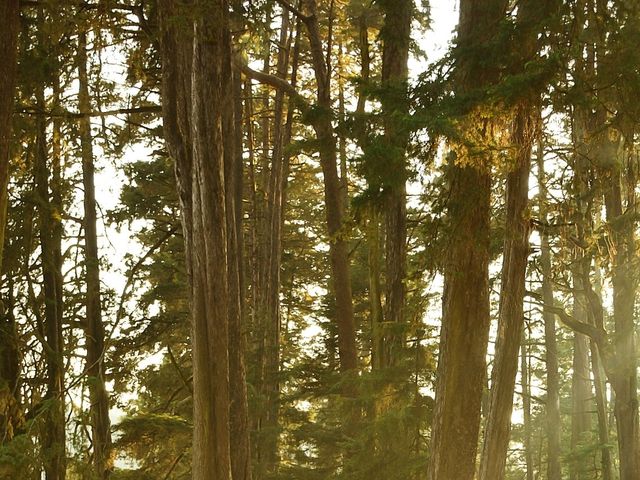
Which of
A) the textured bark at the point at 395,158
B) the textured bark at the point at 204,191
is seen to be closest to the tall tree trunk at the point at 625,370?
the textured bark at the point at 395,158

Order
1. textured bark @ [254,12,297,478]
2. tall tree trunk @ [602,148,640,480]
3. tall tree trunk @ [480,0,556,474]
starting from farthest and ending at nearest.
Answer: textured bark @ [254,12,297,478] < tall tree trunk @ [602,148,640,480] < tall tree trunk @ [480,0,556,474]

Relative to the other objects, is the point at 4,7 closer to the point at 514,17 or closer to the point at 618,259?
the point at 514,17

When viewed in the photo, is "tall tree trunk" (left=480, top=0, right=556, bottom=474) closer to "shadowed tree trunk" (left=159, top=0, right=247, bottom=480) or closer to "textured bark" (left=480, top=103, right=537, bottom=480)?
"textured bark" (left=480, top=103, right=537, bottom=480)

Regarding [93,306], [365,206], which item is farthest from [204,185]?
[93,306]

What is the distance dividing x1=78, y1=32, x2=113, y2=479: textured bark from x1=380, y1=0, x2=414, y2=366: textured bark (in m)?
4.07

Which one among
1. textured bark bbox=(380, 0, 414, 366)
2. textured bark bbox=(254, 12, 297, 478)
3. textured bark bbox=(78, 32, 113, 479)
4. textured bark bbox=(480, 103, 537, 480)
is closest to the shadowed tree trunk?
textured bark bbox=(380, 0, 414, 366)

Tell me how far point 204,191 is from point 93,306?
571 cm

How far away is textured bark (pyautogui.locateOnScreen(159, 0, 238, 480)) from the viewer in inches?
356

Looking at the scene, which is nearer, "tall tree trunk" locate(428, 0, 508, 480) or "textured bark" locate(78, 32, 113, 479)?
"tall tree trunk" locate(428, 0, 508, 480)

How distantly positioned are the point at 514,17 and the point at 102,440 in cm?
851

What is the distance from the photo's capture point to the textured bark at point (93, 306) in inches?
468

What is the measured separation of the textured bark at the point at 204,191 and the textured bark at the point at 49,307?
2.14 metres

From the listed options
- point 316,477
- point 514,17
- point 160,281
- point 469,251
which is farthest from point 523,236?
point 160,281

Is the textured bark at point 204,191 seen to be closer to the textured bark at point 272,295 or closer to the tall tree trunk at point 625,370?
the textured bark at point 272,295
